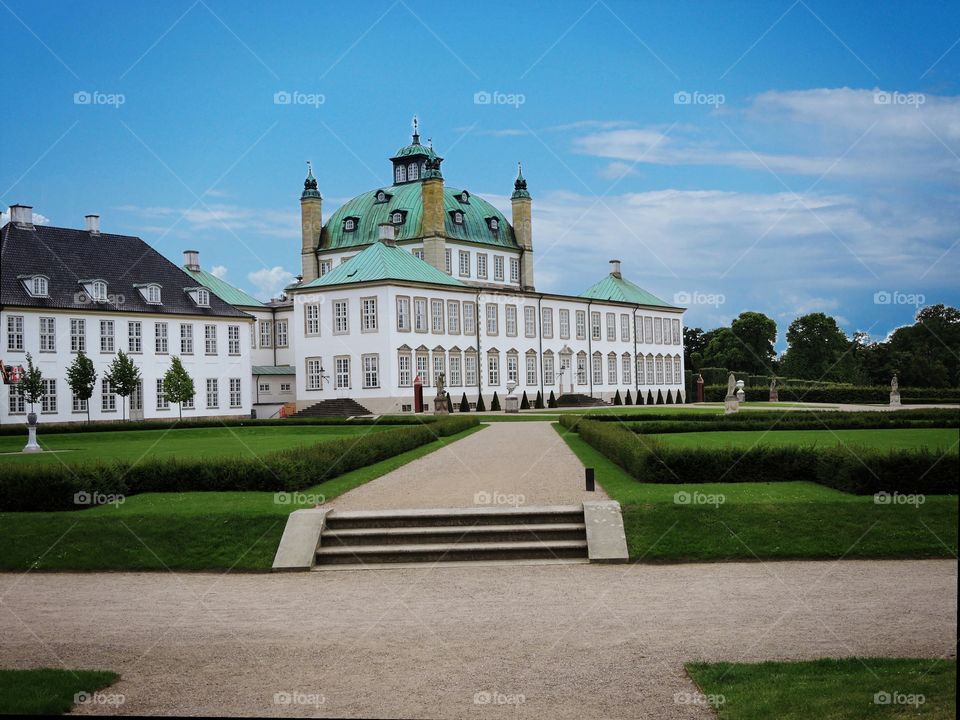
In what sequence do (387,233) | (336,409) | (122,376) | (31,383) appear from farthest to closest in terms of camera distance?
(387,233)
(336,409)
(122,376)
(31,383)

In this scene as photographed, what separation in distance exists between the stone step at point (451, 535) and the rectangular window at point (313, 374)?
46461 millimetres

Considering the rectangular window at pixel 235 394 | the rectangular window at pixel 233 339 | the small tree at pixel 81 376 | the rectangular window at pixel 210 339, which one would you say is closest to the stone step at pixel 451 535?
the small tree at pixel 81 376

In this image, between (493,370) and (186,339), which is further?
(493,370)

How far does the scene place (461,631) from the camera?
35.0ft

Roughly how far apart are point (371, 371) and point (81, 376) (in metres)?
16.0

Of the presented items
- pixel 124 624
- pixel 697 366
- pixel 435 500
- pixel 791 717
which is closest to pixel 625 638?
pixel 791 717

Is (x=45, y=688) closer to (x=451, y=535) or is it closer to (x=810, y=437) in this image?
(x=451, y=535)

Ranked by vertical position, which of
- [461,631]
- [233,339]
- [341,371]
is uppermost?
[233,339]

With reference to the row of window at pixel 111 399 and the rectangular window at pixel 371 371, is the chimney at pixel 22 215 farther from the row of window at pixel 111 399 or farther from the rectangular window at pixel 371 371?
the rectangular window at pixel 371 371

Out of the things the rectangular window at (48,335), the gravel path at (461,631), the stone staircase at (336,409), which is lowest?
the gravel path at (461,631)

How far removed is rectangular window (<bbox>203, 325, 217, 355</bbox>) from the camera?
59.7 metres

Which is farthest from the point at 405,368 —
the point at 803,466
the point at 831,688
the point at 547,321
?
the point at 831,688

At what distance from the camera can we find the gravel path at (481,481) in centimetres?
1778

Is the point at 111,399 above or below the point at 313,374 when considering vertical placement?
below
